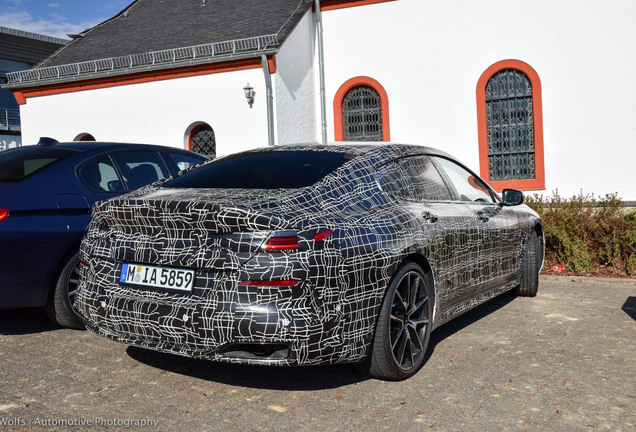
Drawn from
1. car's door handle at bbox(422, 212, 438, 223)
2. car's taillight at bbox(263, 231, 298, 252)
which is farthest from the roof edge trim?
car's taillight at bbox(263, 231, 298, 252)

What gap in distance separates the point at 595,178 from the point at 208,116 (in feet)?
31.9

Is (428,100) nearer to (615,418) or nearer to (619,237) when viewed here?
(619,237)

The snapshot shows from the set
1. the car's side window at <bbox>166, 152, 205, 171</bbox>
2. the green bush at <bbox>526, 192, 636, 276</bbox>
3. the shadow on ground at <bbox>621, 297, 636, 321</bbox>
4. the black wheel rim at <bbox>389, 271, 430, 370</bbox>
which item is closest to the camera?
the black wheel rim at <bbox>389, 271, 430, 370</bbox>

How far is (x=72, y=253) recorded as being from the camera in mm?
4770

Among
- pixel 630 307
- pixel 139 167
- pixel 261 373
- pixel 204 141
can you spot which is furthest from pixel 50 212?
pixel 204 141

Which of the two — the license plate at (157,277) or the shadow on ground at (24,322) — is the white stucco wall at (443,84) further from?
the license plate at (157,277)

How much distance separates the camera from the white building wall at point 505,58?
1308 cm

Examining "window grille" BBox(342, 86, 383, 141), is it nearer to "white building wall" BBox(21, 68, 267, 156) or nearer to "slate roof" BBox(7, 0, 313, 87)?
"white building wall" BBox(21, 68, 267, 156)

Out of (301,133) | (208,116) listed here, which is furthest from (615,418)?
(208,116)

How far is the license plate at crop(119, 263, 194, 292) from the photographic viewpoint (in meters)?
3.22

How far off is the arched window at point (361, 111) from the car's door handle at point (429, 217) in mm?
11165

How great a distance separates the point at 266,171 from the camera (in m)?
3.88

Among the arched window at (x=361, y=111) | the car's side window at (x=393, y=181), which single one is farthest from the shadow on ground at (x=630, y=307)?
the arched window at (x=361, y=111)

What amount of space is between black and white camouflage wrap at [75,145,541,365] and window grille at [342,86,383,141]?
38.2 ft
